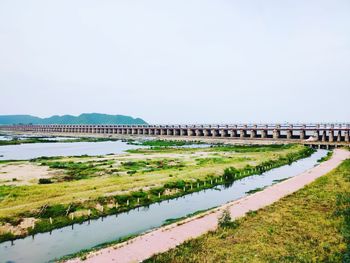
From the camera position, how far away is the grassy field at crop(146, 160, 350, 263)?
16500mm

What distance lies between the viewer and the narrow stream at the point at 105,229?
19.9m

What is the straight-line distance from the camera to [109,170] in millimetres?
47406

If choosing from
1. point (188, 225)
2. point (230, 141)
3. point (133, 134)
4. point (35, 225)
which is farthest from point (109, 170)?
point (133, 134)

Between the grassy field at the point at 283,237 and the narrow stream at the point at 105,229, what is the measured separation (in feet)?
20.7

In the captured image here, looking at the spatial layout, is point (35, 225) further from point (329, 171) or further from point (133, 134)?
point (133, 134)

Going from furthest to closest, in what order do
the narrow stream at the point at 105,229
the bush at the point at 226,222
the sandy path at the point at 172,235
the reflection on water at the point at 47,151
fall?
the reflection on water at the point at 47,151
the bush at the point at 226,222
the narrow stream at the point at 105,229
the sandy path at the point at 172,235

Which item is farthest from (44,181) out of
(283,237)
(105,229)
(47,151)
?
(47,151)

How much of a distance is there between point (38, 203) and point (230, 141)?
7535 centimetres

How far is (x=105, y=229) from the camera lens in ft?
78.2

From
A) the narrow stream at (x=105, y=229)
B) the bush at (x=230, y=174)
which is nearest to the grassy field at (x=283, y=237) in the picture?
the narrow stream at (x=105, y=229)

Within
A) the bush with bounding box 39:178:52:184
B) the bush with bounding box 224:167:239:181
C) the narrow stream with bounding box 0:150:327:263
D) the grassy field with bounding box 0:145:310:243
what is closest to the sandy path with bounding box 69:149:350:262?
the narrow stream with bounding box 0:150:327:263

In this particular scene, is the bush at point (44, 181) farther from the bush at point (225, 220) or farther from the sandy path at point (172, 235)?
the bush at point (225, 220)

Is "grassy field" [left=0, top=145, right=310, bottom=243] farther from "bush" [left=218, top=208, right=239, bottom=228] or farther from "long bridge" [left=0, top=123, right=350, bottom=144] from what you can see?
"long bridge" [left=0, top=123, right=350, bottom=144]

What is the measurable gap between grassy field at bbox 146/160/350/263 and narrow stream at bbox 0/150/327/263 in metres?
6.31
